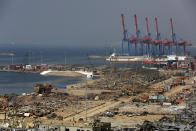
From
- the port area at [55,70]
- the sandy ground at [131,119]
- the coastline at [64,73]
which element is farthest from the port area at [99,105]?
the port area at [55,70]

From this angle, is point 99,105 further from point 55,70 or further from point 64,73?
point 55,70

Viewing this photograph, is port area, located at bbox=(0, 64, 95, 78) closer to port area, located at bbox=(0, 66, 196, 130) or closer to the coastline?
the coastline

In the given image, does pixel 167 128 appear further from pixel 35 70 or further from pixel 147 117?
pixel 35 70

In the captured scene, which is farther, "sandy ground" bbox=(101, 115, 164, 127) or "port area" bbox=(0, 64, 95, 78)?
"port area" bbox=(0, 64, 95, 78)

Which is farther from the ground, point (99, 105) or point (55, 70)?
point (55, 70)

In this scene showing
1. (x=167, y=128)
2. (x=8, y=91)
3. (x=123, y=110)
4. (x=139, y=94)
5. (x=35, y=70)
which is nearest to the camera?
(x=167, y=128)

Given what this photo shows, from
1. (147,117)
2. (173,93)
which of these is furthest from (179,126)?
(173,93)

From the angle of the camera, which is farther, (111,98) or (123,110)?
(111,98)

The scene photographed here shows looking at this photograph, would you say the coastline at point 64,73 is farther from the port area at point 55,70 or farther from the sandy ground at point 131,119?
the sandy ground at point 131,119

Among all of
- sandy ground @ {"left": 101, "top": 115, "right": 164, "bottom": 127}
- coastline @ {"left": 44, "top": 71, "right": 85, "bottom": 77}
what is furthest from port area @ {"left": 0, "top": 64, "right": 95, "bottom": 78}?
sandy ground @ {"left": 101, "top": 115, "right": 164, "bottom": 127}

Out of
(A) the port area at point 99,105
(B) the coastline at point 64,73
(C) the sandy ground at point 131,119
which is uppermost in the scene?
(B) the coastline at point 64,73

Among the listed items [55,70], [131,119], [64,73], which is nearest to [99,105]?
[131,119]
